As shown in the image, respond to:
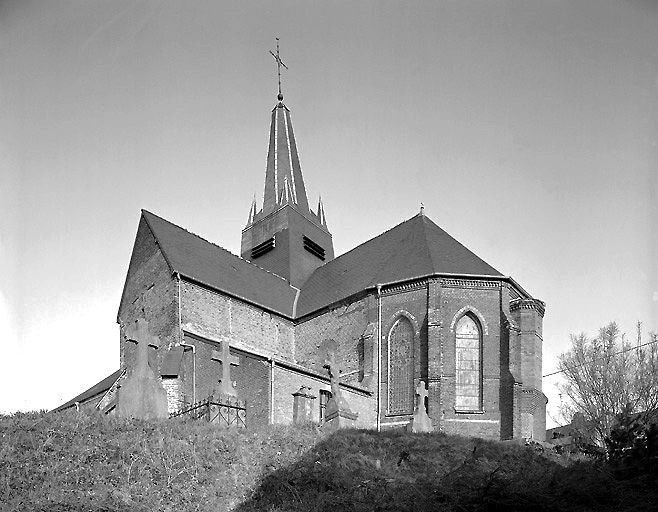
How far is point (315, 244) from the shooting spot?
40125mm

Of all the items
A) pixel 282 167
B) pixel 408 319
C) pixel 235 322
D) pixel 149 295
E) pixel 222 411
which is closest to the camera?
pixel 222 411

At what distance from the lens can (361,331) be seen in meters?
30.6

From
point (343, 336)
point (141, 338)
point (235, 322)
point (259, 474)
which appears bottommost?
point (259, 474)

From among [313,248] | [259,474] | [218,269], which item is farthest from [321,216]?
[259,474]

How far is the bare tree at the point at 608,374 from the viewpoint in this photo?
2854 cm

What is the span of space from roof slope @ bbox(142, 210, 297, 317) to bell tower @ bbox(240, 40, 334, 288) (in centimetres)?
207

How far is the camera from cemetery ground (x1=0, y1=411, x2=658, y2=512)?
1152cm

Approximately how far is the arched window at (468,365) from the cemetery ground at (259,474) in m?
11.5

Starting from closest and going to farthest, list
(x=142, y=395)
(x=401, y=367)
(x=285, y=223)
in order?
(x=142, y=395)
(x=401, y=367)
(x=285, y=223)

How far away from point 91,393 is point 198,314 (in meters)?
7.93

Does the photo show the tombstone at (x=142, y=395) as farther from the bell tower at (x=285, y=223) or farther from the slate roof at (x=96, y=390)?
the bell tower at (x=285, y=223)

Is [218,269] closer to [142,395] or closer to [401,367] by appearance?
[401,367]

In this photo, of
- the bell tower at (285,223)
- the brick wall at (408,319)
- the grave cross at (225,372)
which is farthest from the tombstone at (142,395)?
the bell tower at (285,223)

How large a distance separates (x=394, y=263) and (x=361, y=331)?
2977 millimetres
